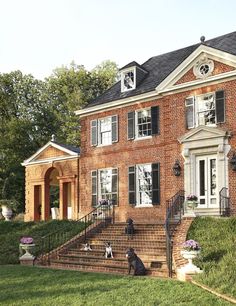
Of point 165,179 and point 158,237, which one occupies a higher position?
point 165,179

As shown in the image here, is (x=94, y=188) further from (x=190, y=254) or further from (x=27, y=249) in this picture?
(x=190, y=254)

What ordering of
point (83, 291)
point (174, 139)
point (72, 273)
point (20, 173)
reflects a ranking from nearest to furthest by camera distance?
point (83, 291), point (72, 273), point (174, 139), point (20, 173)

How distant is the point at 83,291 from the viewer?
13492 mm

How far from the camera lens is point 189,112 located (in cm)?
2242

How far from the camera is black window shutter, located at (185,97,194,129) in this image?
2230cm

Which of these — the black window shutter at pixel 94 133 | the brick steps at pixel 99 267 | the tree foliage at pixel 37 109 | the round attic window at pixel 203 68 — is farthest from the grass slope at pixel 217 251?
the tree foliage at pixel 37 109

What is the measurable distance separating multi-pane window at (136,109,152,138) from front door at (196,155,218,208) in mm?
3411

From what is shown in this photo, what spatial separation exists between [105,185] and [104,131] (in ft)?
9.19

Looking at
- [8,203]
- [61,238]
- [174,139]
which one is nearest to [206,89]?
[174,139]

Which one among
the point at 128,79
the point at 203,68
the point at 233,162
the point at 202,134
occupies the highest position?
the point at 128,79

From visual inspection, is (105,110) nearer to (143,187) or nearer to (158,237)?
(143,187)

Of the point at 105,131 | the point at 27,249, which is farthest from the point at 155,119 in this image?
the point at 27,249

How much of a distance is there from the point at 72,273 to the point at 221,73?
410 inches

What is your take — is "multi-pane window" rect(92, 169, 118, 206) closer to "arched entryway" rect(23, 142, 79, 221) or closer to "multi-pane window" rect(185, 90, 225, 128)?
"arched entryway" rect(23, 142, 79, 221)
